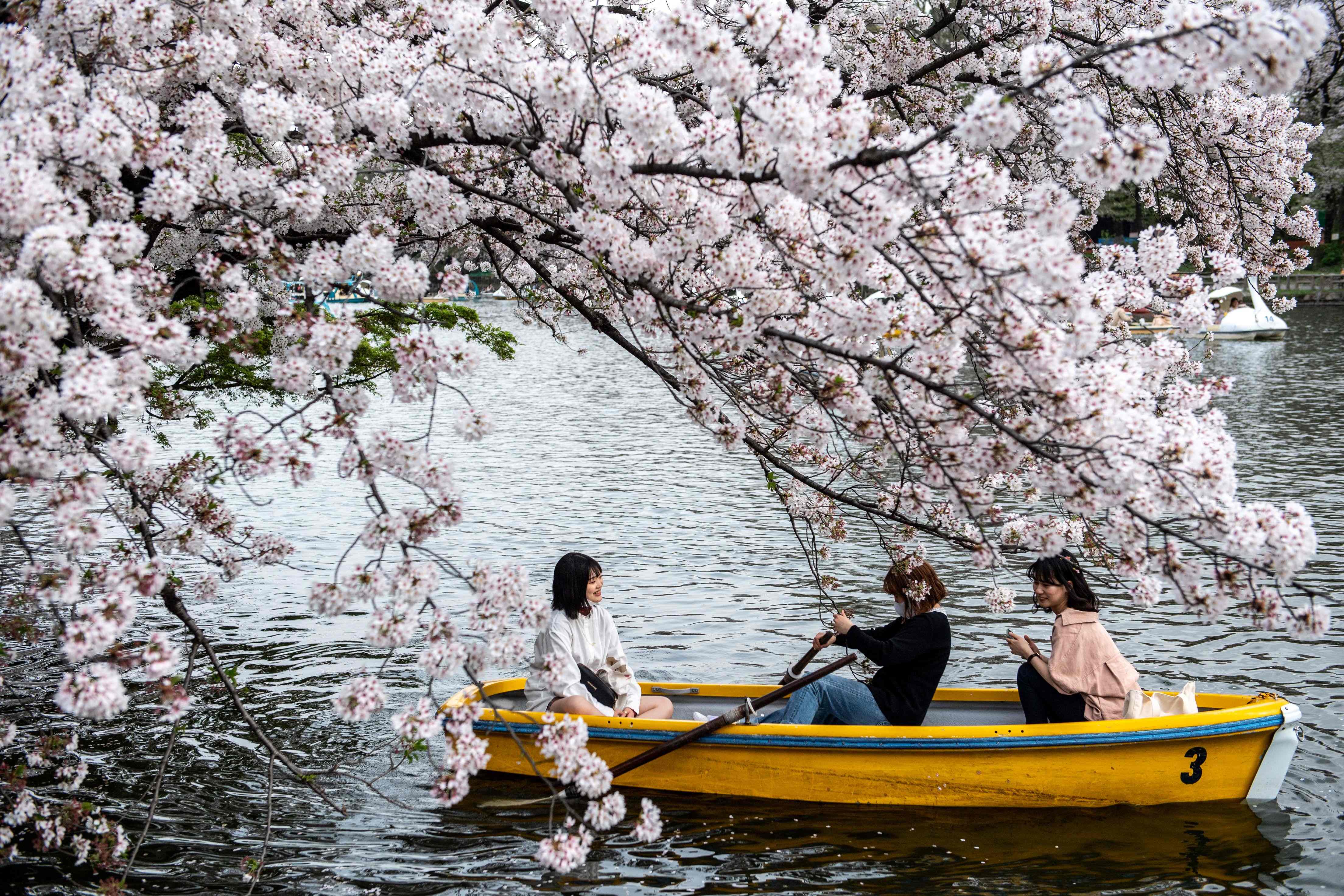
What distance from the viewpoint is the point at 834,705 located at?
7.40 metres

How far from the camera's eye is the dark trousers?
699 centimetres

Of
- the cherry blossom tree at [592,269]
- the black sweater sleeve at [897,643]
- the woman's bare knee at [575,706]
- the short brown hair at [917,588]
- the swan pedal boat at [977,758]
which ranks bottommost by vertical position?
the swan pedal boat at [977,758]

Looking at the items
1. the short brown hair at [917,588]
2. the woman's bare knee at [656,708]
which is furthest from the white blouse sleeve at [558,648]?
the short brown hair at [917,588]

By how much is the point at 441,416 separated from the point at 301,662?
50.7 feet

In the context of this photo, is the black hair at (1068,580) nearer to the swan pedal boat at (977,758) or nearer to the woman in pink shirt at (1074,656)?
the woman in pink shirt at (1074,656)

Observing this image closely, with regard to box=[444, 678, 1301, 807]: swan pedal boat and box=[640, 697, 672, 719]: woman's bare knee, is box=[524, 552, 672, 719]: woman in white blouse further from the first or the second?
box=[444, 678, 1301, 807]: swan pedal boat

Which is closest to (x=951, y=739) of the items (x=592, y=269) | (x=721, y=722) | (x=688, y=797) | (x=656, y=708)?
(x=721, y=722)

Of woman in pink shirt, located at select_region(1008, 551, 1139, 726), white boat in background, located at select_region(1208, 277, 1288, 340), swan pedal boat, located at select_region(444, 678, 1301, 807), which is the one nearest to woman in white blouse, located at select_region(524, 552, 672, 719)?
swan pedal boat, located at select_region(444, 678, 1301, 807)

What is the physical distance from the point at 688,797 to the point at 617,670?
93cm

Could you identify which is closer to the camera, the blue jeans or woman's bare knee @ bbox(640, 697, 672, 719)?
the blue jeans

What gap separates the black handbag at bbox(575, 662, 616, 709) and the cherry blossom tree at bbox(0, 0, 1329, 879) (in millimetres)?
2242

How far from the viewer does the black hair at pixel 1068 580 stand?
6805 mm

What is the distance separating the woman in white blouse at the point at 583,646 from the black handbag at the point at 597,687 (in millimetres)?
13

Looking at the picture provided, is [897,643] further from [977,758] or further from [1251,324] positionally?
[1251,324]
